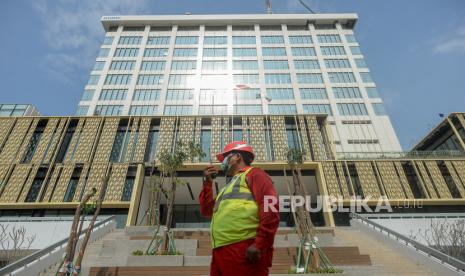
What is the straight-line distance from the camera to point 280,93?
41.1m

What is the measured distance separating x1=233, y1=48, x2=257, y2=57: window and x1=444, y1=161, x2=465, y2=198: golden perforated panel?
3190 cm

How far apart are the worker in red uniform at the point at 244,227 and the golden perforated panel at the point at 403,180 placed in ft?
69.5

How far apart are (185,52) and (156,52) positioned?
191 inches

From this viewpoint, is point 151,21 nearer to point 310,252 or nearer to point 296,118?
point 296,118

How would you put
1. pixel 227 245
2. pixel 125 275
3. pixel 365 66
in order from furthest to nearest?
pixel 365 66, pixel 125 275, pixel 227 245

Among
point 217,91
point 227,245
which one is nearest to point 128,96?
point 217,91

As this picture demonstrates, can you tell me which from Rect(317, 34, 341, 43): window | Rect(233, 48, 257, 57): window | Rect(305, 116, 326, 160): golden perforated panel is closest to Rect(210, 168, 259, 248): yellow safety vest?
Rect(305, 116, 326, 160): golden perforated panel

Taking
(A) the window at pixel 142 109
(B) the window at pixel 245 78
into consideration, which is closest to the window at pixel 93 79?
(A) the window at pixel 142 109

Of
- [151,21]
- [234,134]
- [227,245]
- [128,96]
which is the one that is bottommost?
[227,245]

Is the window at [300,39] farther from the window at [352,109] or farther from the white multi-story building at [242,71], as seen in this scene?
the window at [352,109]

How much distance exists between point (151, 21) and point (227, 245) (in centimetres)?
5296

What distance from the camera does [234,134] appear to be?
966 inches

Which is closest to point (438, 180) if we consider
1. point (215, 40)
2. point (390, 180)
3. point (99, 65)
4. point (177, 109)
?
point (390, 180)

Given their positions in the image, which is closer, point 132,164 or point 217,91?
point 132,164
